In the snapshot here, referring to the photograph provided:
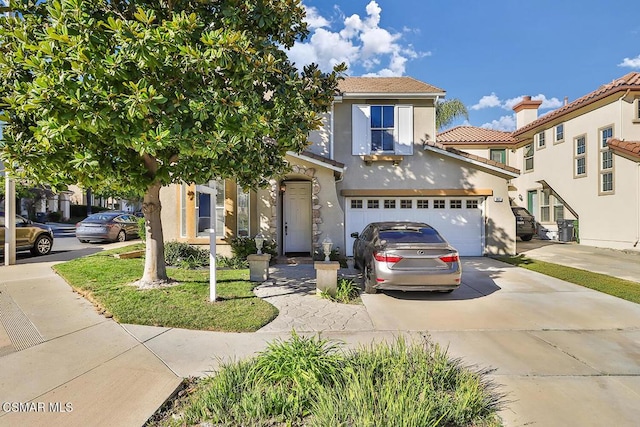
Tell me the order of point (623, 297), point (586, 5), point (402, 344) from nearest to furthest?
point (402, 344)
point (623, 297)
point (586, 5)

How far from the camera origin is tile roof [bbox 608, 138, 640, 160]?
1260 cm

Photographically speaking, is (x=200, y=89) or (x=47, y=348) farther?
(x=200, y=89)

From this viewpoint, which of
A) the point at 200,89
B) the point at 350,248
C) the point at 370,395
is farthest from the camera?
the point at 350,248

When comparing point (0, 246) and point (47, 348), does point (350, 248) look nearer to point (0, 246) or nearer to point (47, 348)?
point (47, 348)

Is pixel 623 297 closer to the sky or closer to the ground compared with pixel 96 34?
closer to the ground

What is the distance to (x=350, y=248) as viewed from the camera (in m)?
12.2

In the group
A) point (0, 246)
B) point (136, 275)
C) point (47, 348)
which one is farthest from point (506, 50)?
point (0, 246)

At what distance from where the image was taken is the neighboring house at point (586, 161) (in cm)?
1339

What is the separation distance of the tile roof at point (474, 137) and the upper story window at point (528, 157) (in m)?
0.96

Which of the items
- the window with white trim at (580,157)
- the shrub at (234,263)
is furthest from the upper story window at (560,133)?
the shrub at (234,263)

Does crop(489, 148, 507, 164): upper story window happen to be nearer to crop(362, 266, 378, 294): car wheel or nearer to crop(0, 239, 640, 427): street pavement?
crop(0, 239, 640, 427): street pavement

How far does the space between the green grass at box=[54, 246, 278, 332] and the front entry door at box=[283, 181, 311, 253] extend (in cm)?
365

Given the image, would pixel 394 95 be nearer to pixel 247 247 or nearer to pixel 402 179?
pixel 402 179

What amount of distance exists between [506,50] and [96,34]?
16.1m
